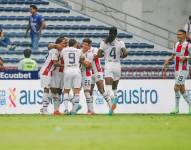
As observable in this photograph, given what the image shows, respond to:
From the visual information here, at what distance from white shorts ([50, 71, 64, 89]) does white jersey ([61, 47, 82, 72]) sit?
909mm

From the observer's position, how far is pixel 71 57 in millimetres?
25781

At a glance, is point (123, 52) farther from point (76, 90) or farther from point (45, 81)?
point (45, 81)

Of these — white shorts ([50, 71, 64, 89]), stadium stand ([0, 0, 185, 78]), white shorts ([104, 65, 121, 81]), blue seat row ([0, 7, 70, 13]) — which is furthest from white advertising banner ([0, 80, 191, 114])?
blue seat row ([0, 7, 70, 13])

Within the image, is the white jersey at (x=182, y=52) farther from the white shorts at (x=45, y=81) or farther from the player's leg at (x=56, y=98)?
the white shorts at (x=45, y=81)

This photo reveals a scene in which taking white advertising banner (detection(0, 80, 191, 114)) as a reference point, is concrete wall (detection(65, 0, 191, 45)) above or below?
above

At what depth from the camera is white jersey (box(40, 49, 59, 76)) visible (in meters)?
26.4

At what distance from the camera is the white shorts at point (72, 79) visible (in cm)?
2591

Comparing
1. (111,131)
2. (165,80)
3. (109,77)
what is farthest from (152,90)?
(111,131)

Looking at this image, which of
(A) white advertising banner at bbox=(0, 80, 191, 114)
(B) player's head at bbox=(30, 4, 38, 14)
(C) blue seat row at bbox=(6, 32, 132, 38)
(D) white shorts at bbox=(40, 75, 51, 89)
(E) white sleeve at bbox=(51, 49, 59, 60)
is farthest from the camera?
(C) blue seat row at bbox=(6, 32, 132, 38)

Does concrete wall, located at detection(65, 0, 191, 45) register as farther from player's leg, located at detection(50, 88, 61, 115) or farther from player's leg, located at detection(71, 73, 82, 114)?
player's leg, located at detection(71, 73, 82, 114)

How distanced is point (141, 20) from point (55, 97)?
1145 centimetres

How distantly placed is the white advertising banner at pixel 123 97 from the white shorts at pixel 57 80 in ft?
6.87

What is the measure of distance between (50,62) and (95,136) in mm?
11375

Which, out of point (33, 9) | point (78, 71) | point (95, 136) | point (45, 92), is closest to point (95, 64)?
point (78, 71)
